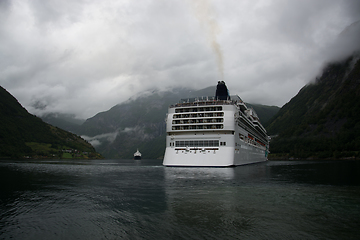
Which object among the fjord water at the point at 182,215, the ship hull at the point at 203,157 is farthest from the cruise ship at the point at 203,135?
the fjord water at the point at 182,215

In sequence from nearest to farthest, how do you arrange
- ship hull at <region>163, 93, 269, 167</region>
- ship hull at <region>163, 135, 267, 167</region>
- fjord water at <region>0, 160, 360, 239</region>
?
fjord water at <region>0, 160, 360, 239</region>, ship hull at <region>163, 135, 267, 167</region>, ship hull at <region>163, 93, 269, 167</region>

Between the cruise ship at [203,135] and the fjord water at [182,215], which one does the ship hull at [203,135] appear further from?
the fjord water at [182,215]

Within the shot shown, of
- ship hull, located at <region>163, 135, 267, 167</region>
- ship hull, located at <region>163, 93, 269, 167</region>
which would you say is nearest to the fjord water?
ship hull, located at <region>163, 135, 267, 167</region>

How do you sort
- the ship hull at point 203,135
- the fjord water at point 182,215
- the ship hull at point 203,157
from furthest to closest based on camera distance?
the ship hull at point 203,135 < the ship hull at point 203,157 < the fjord water at point 182,215

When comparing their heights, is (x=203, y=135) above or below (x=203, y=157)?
above

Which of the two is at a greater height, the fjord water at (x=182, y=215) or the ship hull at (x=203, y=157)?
the ship hull at (x=203, y=157)

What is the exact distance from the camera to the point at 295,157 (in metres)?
198

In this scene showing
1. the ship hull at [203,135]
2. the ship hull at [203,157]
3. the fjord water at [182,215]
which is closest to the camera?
the fjord water at [182,215]

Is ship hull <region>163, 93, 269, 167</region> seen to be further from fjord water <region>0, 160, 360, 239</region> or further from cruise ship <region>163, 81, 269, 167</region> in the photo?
fjord water <region>0, 160, 360, 239</region>

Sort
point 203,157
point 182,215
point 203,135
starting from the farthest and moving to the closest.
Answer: point 203,135 → point 203,157 → point 182,215

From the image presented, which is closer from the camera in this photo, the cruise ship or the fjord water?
the fjord water

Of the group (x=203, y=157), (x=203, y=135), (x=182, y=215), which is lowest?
(x=182, y=215)

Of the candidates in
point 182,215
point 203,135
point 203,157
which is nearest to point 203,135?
point 203,135

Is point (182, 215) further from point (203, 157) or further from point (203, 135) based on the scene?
point (203, 135)
